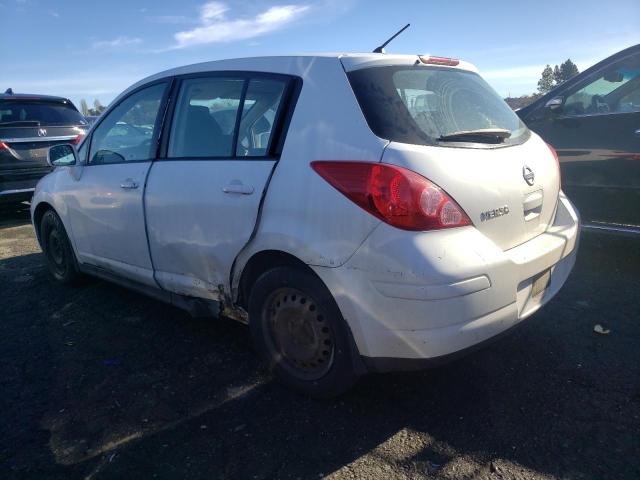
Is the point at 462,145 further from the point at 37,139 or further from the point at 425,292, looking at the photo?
the point at 37,139

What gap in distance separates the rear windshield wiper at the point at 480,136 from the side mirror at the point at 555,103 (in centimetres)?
246

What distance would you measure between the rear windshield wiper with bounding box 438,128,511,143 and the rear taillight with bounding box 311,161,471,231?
36 cm

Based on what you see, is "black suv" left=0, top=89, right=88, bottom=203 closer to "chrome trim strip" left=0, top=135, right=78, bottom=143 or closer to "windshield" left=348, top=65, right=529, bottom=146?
"chrome trim strip" left=0, top=135, right=78, bottom=143

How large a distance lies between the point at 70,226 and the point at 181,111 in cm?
173

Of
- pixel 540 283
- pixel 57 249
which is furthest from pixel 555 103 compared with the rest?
pixel 57 249

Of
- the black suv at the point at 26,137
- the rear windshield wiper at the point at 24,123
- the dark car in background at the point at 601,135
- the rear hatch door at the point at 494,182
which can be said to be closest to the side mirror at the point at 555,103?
the dark car in background at the point at 601,135

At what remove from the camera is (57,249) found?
491cm

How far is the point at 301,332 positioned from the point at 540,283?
126 cm

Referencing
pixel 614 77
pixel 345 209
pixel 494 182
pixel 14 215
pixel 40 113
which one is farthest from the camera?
pixel 14 215

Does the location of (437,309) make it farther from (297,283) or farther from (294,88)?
(294,88)

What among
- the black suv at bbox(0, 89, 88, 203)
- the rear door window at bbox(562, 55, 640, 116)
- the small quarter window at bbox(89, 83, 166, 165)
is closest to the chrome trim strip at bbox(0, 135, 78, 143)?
the black suv at bbox(0, 89, 88, 203)

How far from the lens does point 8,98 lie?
317 inches

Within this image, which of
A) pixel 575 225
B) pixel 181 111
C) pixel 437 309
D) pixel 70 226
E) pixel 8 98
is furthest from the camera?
pixel 8 98

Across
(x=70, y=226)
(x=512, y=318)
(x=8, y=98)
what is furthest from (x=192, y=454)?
(x=8, y=98)
